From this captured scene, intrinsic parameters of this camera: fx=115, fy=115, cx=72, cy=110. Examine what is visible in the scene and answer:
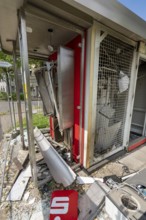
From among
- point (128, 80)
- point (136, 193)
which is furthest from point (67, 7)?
point (136, 193)

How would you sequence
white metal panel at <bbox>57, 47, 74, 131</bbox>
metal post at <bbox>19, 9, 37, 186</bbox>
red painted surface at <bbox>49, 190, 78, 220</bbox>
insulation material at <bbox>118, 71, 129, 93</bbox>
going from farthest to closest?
insulation material at <bbox>118, 71, 129, 93</bbox>
white metal panel at <bbox>57, 47, 74, 131</bbox>
red painted surface at <bbox>49, 190, 78, 220</bbox>
metal post at <bbox>19, 9, 37, 186</bbox>

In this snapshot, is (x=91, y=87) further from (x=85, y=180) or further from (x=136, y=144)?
(x=136, y=144)

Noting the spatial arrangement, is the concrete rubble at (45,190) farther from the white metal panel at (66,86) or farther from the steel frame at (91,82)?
the white metal panel at (66,86)

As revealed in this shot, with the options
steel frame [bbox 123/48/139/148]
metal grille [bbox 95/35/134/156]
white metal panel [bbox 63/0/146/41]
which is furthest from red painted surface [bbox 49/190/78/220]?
white metal panel [bbox 63/0/146/41]

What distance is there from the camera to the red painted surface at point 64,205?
1277 millimetres

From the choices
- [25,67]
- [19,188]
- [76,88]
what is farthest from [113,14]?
[19,188]

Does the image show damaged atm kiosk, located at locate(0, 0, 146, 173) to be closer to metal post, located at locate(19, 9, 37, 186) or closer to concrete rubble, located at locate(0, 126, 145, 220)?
metal post, located at locate(19, 9, 37, 186)

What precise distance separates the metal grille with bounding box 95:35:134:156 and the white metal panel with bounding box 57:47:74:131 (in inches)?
17.7

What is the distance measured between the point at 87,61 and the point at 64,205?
6.14 feet

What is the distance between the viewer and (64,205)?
4.55 feet

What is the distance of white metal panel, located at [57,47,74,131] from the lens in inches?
64.4

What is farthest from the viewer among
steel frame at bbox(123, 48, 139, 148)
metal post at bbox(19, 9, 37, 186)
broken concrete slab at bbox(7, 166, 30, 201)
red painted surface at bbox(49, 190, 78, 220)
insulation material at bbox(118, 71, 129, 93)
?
steel frame at bbox(123, 48, 139, 148)

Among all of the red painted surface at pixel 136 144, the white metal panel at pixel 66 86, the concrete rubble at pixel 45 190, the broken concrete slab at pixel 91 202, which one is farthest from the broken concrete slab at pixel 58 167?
the red painted surface at pixel 136 144

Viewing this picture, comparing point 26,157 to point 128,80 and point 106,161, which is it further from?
Result: point 128,80
